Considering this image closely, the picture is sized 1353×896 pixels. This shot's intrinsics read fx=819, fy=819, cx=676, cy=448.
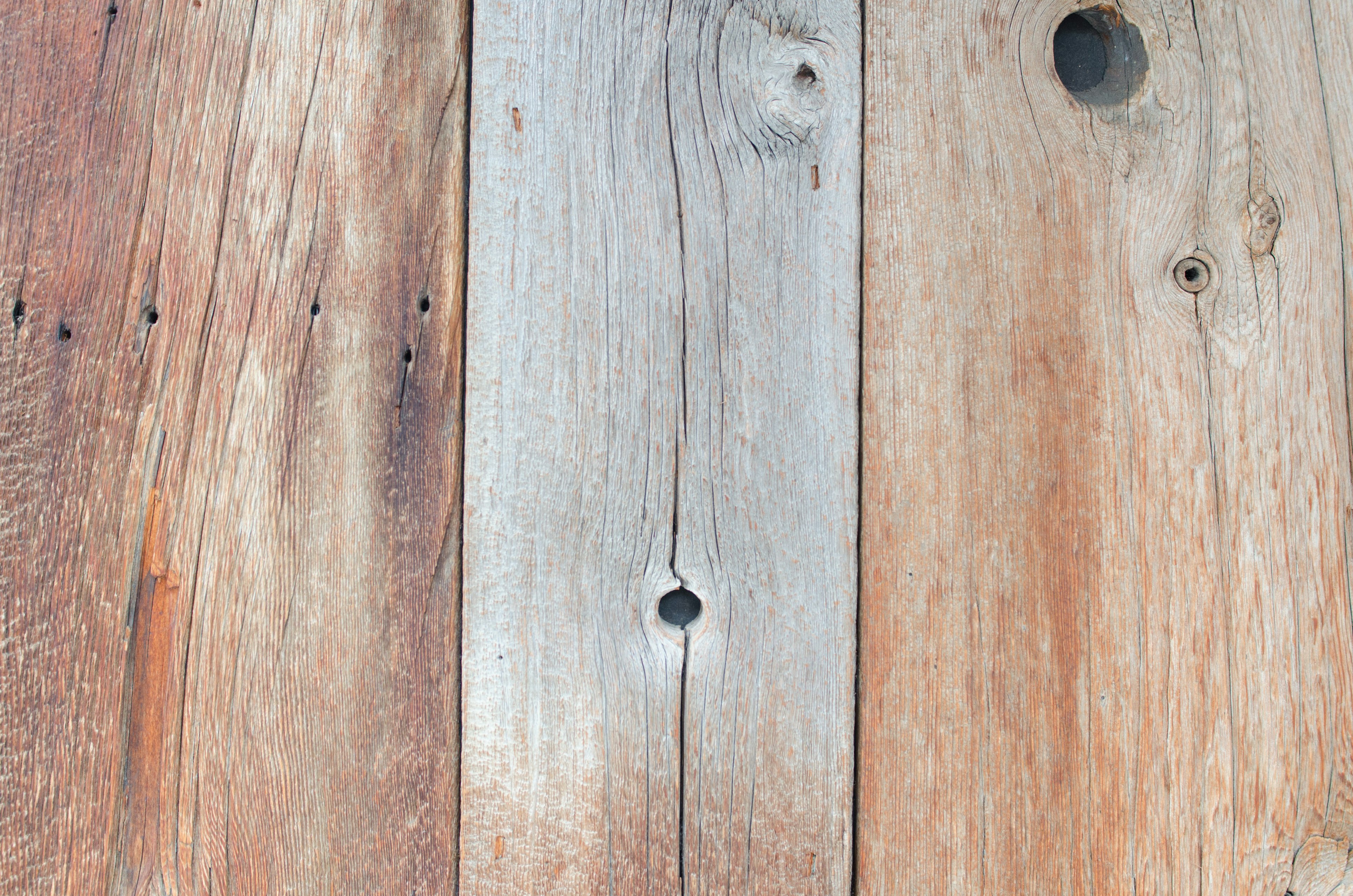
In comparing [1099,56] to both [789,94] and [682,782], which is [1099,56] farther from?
[682,782]

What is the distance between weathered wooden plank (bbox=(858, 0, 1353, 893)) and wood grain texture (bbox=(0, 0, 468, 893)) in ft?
1.51

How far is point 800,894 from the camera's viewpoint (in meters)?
0.82

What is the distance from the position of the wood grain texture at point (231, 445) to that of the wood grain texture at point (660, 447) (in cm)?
6

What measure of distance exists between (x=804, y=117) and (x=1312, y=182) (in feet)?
1.75

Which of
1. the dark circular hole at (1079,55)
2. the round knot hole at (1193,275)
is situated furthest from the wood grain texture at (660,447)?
the round knot hole at (1193,275)

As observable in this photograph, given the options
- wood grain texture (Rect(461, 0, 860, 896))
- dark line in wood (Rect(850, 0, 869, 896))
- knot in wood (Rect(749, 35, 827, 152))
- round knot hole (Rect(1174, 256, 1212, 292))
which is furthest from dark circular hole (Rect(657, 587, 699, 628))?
round knot hole (Rect(1174, 256, 1212, 292))

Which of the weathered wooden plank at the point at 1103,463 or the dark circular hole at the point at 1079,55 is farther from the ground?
the dark circular hole at the point at 1079,55

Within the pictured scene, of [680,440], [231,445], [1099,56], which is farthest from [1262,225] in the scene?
[231,445]

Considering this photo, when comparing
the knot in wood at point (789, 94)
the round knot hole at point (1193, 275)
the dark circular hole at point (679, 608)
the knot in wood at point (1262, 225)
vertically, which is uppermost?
the knot in wood at point (789, 94)

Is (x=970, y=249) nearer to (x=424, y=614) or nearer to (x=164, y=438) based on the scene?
(x=424, y=614)

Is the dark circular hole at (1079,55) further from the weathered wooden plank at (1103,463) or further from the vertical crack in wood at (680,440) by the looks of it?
the vertical crack in wood at (680,440)

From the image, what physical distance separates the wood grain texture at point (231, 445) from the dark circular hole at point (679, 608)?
212 mm

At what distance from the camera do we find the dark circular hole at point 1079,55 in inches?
33.6

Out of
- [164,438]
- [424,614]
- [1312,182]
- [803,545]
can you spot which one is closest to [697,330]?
[803,545]
